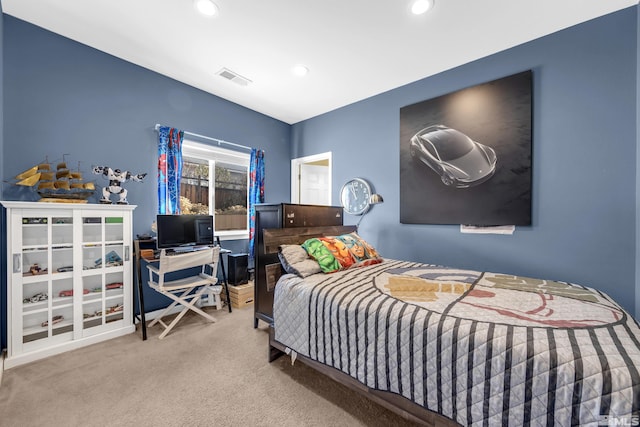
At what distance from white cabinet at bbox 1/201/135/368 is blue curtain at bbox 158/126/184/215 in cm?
47

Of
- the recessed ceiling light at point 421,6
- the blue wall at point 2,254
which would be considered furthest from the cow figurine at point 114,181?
the recessed ceiling light at point 421,6

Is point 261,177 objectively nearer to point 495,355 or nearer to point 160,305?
point 160,305

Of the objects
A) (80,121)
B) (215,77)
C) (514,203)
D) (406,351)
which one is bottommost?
(406,351)

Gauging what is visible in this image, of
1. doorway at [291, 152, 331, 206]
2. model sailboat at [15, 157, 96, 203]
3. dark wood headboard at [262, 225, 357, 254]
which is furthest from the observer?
doorway at [291, 152, 331, 206]

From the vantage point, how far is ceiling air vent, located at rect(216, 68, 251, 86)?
287cm

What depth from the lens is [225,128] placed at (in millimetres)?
3562

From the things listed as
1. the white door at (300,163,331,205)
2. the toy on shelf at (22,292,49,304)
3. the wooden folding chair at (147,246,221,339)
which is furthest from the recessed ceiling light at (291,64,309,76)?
the toy on shelf at (22,292,49,304)

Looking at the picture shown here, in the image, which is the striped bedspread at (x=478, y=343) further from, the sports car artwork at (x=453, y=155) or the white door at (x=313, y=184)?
the white door at (x=313, y=184)

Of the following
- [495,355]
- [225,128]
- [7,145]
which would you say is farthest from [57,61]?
[495,355]

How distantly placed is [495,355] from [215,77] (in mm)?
3551

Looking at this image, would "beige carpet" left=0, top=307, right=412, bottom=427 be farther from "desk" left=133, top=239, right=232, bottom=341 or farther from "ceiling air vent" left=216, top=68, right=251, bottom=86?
"ceiling air vent" left=216, top=68, right=251, bottom=86

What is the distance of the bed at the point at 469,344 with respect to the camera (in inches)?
36.1

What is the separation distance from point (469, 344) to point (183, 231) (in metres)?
2.77

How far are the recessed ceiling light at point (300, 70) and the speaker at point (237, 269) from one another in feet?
7.81
